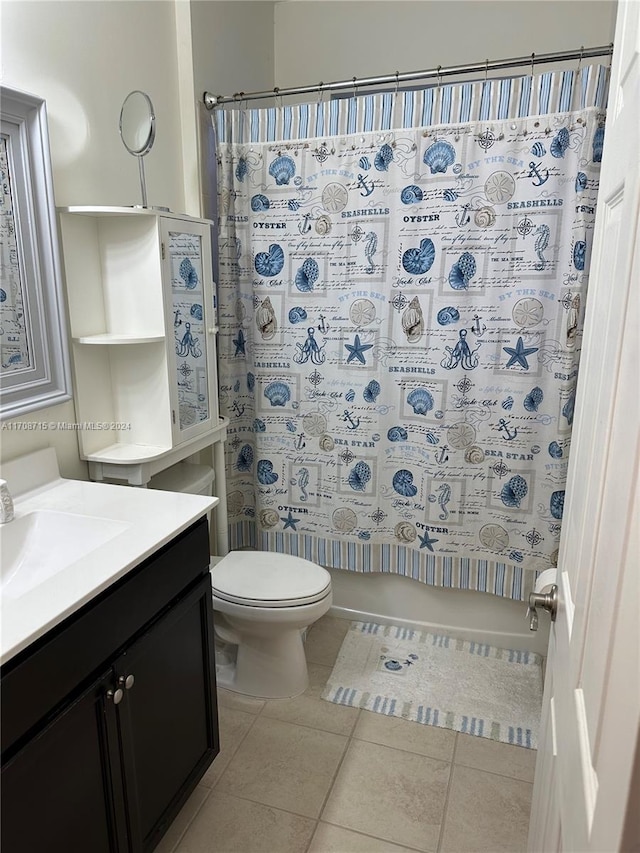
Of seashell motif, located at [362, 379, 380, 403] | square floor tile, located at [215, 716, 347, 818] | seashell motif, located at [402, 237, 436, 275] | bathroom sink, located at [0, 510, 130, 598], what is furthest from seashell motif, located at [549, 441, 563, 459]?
bathroom sink, located at [0, 510, 130, 598]

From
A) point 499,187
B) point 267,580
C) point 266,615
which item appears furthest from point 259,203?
point 266,615

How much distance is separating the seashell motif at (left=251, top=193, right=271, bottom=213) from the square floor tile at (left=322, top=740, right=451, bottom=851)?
1.88 metres

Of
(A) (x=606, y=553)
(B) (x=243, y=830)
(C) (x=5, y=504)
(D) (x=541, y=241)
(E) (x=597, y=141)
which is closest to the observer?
(A) (x=606, y=553)

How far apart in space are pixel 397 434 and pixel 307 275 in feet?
2.27

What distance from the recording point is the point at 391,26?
245 centimetres

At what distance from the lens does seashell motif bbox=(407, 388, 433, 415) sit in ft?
7.25

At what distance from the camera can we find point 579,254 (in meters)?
1.91

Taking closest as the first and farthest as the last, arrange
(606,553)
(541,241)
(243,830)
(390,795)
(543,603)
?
(606,553) < (543,603) < (243,830) < (390,795) < (541,241)

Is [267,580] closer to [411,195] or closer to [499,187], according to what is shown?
[411,195]

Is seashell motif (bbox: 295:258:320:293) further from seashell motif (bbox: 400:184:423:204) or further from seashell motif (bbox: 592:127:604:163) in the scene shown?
seashell motif (bbox: 592:127:604:163)

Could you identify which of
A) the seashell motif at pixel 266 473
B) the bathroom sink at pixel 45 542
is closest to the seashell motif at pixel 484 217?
the seashell motif at pixel 266 473

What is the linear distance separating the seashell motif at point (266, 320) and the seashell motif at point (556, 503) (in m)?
1.20

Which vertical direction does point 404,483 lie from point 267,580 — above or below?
above

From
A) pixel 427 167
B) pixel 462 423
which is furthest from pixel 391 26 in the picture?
pixel 462 423
